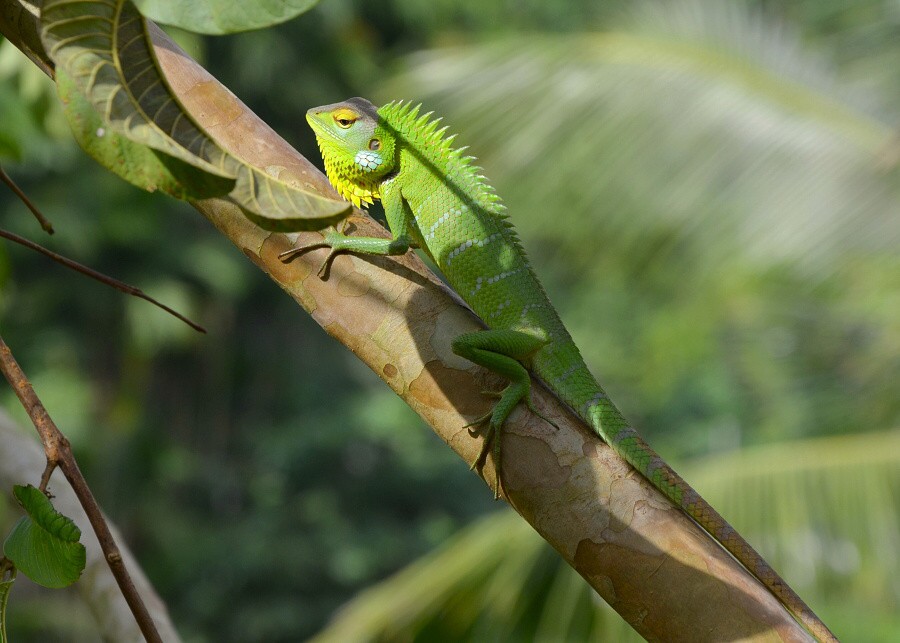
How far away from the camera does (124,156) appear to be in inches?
40.3

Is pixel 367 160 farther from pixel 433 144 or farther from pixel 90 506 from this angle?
pixel 90 506

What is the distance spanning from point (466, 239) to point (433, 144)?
0.99 feet

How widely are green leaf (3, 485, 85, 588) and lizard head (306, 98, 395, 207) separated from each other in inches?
58.0

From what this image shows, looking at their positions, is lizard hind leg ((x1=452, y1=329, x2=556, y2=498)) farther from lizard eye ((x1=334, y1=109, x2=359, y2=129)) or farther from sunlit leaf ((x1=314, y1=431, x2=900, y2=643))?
sunlit leaf ((x1=314, y1=431, x2=900, y2=643))

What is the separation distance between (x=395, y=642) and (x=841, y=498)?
3115mm

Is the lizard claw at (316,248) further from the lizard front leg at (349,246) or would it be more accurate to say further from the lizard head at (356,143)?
the lizard head at (356,143)

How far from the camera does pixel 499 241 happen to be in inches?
92.9

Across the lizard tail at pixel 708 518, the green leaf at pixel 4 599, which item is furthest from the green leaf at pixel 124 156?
the lizard tail at pixel 708 518

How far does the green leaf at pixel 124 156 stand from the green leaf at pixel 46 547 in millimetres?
390

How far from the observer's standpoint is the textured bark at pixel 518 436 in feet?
4.49

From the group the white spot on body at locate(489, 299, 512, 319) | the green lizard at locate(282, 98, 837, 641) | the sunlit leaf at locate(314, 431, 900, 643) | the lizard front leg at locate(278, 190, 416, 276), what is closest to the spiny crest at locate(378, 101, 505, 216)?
the green lizard at locate(282, 98, 837, 641)

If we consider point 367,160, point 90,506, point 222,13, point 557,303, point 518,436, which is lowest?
point 557,303

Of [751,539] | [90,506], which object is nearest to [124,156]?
[90,506]

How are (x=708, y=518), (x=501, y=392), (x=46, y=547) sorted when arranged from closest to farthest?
(x=46, y=547) < (x=501, y=392) < (x=708, y=518)
